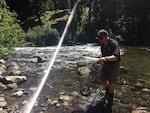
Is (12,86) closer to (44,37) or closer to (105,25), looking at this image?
→ (44,37)

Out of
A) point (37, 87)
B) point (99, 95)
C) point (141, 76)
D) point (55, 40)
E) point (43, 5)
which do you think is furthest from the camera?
point (43, 5)

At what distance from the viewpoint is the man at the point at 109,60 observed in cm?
1034

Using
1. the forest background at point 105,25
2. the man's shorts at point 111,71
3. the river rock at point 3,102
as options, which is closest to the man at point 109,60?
the man's shorts at point 111,71

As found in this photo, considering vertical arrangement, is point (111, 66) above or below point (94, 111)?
above

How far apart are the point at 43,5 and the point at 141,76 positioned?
3901 cm

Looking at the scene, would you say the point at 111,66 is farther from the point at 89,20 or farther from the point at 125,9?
the point at 89,20

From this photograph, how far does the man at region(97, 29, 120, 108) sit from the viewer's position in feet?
33.9

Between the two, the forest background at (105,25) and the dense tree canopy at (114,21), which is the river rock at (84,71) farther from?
the dense tree canopy at (114,21)

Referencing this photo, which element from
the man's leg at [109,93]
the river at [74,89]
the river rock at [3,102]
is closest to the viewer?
the man's leg at [109,93]

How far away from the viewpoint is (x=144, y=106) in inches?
458

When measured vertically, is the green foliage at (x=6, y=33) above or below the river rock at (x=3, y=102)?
above

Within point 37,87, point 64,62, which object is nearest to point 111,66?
point 37,87

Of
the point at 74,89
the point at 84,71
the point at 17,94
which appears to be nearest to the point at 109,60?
the point at 74,89

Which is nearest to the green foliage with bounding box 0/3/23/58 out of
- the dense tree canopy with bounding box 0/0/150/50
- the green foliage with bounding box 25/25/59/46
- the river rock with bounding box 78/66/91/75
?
the river rock with bounding box 78/66/91/75
